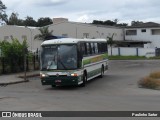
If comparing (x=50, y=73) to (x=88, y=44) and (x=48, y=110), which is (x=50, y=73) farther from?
(x=48, y=110)

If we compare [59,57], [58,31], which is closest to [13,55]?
[59,57]

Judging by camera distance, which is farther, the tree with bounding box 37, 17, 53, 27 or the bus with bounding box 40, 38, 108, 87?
the tree with bounding box 37, 17, 53, 27

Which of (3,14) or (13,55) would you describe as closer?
(13,55)

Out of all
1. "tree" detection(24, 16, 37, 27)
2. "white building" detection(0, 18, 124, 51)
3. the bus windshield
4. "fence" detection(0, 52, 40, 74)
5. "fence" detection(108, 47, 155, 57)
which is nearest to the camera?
the bus windshield

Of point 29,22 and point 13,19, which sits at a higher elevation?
point 13,19

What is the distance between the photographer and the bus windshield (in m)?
24.4

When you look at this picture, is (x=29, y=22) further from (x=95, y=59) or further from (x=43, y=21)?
(x=95, y=59)

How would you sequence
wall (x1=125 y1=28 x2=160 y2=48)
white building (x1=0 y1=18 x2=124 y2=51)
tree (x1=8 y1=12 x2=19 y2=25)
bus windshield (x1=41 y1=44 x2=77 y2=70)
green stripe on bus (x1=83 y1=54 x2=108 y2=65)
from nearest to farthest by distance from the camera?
bus windshield (x1=41 y1=44 x2=77 y2=70)
green stripe on bus (x1=83 y1=54 x2=108 y2=65)
white building (x1=0 y1=18 x2=124 y2=51)
wall (x1=125 y1=28 x2=160 y2=48)
tree (x1=8 y1=12 x2=19 y2=25)

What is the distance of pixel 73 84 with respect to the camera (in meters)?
24.5

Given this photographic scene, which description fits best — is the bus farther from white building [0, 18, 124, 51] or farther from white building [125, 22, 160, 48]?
white building [125, 22, 160, 48]

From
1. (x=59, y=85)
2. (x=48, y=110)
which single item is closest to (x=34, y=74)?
(x=59, y=85)

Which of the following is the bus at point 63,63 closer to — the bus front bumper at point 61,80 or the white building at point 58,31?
the bus front bumper at point 61,80

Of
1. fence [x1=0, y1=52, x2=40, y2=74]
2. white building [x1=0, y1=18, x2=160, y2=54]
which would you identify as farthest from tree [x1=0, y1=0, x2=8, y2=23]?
fence [x1=0, y1=52, x2=40, y2=74]

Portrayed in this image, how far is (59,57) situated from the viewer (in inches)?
966
